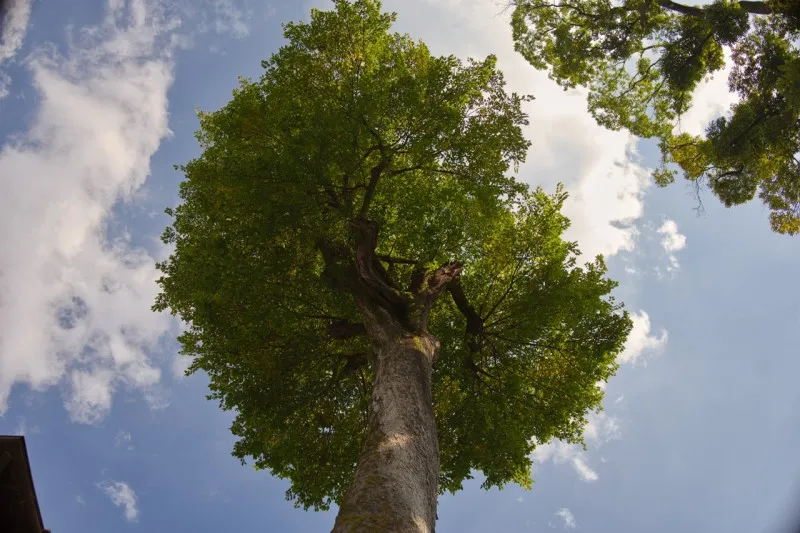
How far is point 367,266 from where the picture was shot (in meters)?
8.44

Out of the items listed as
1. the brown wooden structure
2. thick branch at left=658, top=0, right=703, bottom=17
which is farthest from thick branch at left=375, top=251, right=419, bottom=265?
thick branch at left=658, top=0, right=703, bottom=17

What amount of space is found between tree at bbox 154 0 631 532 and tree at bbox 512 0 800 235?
5672 millimetres

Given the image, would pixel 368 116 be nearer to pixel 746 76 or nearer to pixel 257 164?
pixel 257 164

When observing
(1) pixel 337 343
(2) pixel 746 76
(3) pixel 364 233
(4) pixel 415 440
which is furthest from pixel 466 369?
(2) pixel 746 76

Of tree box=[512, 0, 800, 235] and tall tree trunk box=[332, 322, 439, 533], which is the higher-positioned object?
tree box=[512, 0, 800, 235]

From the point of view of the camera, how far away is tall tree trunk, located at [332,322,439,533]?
13.2 ft

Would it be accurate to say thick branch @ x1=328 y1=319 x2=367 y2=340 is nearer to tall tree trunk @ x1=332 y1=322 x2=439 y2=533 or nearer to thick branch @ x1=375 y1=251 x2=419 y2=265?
tall tree trunk @ x1=332 y1=322 x2=439 y2=533

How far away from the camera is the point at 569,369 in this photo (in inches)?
411

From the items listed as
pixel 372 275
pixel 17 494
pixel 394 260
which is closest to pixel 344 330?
pixel 372 275

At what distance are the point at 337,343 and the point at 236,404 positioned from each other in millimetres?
2544

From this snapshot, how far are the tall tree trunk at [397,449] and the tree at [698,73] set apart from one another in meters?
9.57

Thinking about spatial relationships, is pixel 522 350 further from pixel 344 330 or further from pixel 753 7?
pixel 753 7

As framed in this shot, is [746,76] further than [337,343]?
Yes

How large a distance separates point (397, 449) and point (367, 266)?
13.1 feet
